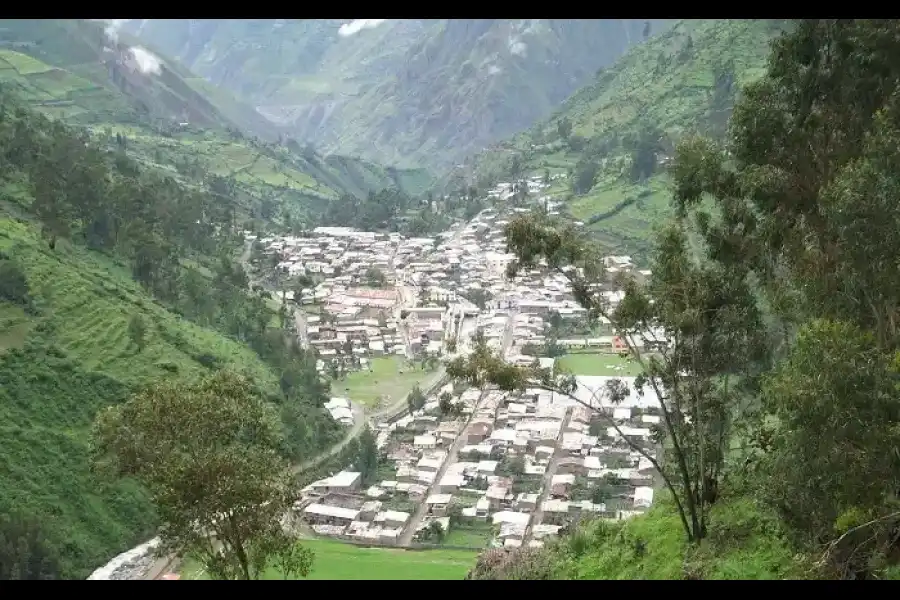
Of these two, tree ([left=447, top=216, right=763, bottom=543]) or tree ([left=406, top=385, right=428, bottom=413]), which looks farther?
tree ([left=406, top=385, right=428, bottom=413])

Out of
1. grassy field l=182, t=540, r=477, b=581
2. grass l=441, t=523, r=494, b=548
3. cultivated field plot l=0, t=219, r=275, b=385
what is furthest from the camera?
cultivated field plot l=0, t=219, r=275, b=385

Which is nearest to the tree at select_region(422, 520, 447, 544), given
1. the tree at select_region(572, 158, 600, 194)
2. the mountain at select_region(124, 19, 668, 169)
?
the tree at select_region(572, 158, 600, 194)

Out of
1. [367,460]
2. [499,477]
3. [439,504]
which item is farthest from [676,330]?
[367,460]

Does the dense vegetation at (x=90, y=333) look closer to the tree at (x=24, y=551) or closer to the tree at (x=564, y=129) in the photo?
the tree at (x=24, y=551)

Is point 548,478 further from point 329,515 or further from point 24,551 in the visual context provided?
point 24,551

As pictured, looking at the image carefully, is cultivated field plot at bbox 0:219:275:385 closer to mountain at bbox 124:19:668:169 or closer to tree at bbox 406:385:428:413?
tree at bbox 406:385:428:413

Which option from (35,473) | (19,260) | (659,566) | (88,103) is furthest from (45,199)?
(88,103)

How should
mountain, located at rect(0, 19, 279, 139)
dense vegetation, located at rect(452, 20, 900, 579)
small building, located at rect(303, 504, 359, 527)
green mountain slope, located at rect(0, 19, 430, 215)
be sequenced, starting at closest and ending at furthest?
dense vegetation, located at rect(452, 20, 900, 579), small building, located at rect(303, 504, 359, 527), green mountain slope, located at rect(0, 19, 430, 215), mountain, located at rect(0, 19, 279, 139)
